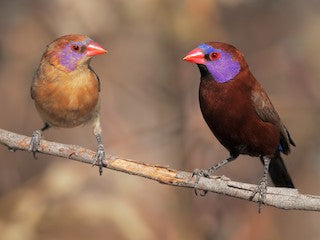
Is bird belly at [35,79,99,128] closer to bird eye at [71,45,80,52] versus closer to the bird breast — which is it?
the bird breast

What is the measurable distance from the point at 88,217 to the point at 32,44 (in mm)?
2451

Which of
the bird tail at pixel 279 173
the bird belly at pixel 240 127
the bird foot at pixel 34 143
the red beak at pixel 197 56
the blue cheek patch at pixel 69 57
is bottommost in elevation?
the bird foot at pixel 34 143

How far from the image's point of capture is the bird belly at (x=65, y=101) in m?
5.43

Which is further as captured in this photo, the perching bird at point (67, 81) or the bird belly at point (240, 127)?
the perching bird at point (67, 81)

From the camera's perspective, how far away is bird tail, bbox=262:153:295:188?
5812mm

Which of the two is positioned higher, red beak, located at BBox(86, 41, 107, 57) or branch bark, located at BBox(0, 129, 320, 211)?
red beak, located at BBox(86, 41, 107, 57)

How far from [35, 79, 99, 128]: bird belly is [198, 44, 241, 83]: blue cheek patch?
928 millimetres

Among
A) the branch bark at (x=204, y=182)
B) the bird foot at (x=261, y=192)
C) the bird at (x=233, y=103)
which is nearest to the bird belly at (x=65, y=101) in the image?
the branch bark at (x=204, y=182)

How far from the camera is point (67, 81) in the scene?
5.43 m

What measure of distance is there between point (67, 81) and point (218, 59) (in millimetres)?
1098

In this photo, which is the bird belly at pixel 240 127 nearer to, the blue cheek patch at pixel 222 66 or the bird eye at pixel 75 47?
the blue cheek patch at pixel 222 66

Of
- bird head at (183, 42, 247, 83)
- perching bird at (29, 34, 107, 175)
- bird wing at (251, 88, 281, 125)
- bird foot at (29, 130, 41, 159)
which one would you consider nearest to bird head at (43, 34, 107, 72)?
perching bird at (29, 34, 107, 175)

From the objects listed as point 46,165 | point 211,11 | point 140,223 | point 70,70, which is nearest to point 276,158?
point 70,70

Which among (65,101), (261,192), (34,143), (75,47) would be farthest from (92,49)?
(261,192)
